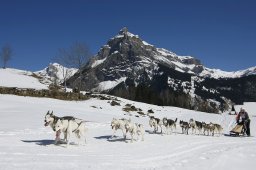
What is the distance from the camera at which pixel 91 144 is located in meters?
19.4

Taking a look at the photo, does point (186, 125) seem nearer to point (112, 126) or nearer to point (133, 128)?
point (133, 128)

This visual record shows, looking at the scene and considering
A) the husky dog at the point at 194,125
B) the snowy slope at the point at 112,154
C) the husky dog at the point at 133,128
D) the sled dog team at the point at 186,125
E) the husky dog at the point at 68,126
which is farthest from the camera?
the husky dog at the point at 194,125

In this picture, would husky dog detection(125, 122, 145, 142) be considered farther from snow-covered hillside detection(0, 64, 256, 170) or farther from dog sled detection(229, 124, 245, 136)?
dog sled detection(229, 124, 245, 136)

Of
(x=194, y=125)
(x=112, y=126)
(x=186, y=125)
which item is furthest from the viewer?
(x=194, y=125)

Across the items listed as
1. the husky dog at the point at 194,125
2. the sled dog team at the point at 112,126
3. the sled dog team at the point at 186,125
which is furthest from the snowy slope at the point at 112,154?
the husky dog at the point at 194,125

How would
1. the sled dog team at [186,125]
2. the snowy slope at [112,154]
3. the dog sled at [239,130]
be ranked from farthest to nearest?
the dog sled at [239,130], the sled dog team at [186,125], the snowy slope at [112,154]

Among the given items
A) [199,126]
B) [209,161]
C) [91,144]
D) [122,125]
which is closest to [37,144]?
[91,144]

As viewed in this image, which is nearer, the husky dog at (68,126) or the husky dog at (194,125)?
the husky dog at (68,126)

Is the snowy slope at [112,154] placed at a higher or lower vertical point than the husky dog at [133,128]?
lower

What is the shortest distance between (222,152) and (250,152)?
5.66ft

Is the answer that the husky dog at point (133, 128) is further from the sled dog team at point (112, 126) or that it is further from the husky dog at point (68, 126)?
the husky dog at point (68, 126)

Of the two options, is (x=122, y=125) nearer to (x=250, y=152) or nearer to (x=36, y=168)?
(x=250, y=152)

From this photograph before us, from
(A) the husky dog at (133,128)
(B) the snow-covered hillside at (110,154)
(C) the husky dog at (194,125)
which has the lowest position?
(B) the snow-covered hillside at (110,154)

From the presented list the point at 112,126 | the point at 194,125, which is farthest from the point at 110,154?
the point at 194,125
